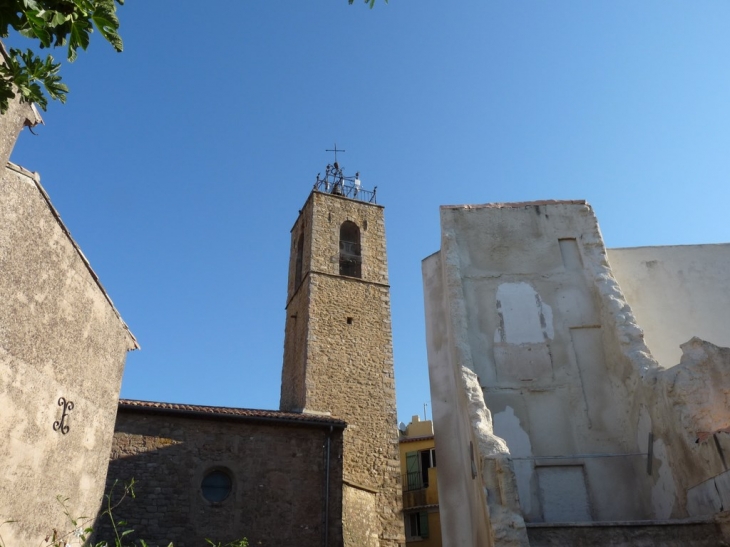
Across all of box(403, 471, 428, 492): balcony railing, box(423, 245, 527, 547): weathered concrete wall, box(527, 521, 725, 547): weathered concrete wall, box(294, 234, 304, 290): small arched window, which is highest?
box(294, 234, 304, 290): small arched window

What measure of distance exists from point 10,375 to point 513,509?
489 cm

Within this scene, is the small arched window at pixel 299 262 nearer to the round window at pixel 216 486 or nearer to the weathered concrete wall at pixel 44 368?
the round window at pixel 216 486

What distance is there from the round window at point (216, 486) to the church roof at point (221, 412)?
1.28 meters

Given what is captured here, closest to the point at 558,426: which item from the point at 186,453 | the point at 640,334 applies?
the point at 640,334

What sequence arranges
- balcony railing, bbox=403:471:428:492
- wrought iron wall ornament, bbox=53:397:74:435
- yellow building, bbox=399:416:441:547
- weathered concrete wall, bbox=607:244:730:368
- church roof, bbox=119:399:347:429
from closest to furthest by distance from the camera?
wrought iron wall ornament, bbox=53:397:74:435
weathered concrete wall, bbox=607:244:730:368
church roof, bbox=119:399:347:429
yellow building, bbox=399:416:441:547
balcony railing, bbox=403:471:428:492

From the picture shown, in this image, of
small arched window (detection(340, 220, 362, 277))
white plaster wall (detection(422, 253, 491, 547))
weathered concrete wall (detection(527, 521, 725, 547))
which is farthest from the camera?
small arched window (detection(340, 220, 362, 277))

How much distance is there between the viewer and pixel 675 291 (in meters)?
9.24

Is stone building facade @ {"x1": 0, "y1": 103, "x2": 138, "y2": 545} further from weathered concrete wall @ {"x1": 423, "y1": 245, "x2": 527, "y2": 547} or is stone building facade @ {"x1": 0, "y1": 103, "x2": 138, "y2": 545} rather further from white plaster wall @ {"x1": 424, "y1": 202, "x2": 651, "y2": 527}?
white plaster wall @ {"x1": 424, "y1": 202, "x2": 651, "y2": 527}

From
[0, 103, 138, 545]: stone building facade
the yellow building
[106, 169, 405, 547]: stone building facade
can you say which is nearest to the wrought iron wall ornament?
[0, 103, 138, 545]: stone building facade

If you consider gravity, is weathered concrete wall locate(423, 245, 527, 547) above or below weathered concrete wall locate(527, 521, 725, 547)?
above

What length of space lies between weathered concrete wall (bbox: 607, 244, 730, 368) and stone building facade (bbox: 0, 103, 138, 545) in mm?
7616

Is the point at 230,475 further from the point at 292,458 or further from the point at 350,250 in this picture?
the point at 350,250

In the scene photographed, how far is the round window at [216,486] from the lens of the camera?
13234 millimetres

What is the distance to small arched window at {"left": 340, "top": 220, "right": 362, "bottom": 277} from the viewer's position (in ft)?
71.8
